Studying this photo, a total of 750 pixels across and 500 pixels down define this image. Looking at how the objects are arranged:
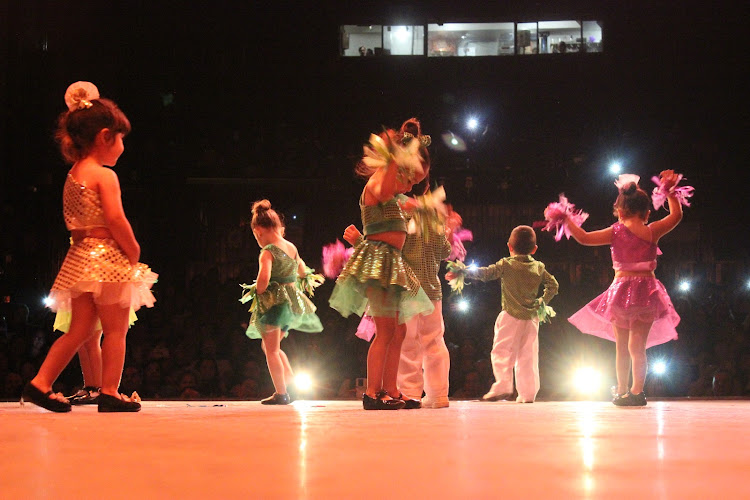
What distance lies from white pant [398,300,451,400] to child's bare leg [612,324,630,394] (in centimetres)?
105

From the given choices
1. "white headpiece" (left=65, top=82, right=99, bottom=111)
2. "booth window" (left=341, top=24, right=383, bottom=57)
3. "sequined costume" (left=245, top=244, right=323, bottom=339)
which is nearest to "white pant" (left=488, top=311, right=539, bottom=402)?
"sequined costume" (left=245, top=244, right=323, bottom=339)

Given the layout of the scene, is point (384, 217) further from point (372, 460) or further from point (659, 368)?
point (659, 368)

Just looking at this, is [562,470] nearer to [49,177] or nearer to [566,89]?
[49,177]

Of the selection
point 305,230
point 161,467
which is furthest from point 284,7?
point 161,467

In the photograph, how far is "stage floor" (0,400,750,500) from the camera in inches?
59.7

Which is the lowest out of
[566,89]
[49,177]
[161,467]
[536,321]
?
[161,467]

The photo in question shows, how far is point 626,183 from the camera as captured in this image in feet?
18.0

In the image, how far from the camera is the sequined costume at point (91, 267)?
389 cm

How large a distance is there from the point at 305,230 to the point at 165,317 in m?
2.57

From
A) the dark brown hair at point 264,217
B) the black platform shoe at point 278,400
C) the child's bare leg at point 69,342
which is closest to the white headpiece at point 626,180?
the dark brown hair at point 264,217

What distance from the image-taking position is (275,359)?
5.43m

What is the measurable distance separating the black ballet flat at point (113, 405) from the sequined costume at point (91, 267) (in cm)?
43

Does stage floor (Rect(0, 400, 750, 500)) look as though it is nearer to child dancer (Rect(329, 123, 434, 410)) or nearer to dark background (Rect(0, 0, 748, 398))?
child dancer (Rect(329, 123, 434, 410))

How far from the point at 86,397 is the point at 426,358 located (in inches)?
78.4
